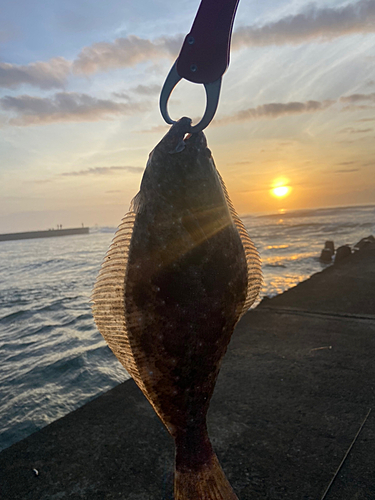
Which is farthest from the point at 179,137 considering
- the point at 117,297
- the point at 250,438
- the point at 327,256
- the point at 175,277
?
the point at 327,256

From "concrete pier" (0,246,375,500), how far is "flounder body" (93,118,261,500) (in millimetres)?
1347

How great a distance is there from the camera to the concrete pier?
273cm

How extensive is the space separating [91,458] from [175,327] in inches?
87.9

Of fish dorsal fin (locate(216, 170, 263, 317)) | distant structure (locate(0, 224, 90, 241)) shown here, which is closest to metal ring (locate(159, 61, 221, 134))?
fish dorsal fin (locate(216, 170, 263, 317))

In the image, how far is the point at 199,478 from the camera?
1807mm

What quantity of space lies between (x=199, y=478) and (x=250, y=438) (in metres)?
1.63

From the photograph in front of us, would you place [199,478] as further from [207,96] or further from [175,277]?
[207,96]

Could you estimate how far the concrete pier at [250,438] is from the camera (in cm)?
273

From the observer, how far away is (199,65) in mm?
1496

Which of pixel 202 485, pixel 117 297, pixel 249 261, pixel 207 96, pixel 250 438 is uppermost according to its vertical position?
pixel 207 96

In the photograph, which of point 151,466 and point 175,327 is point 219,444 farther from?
point 175,327

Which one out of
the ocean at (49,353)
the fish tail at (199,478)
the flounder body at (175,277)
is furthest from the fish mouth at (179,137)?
the ocean at (49,353)

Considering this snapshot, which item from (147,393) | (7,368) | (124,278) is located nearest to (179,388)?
(147,393)

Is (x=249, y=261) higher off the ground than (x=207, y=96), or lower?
lower
